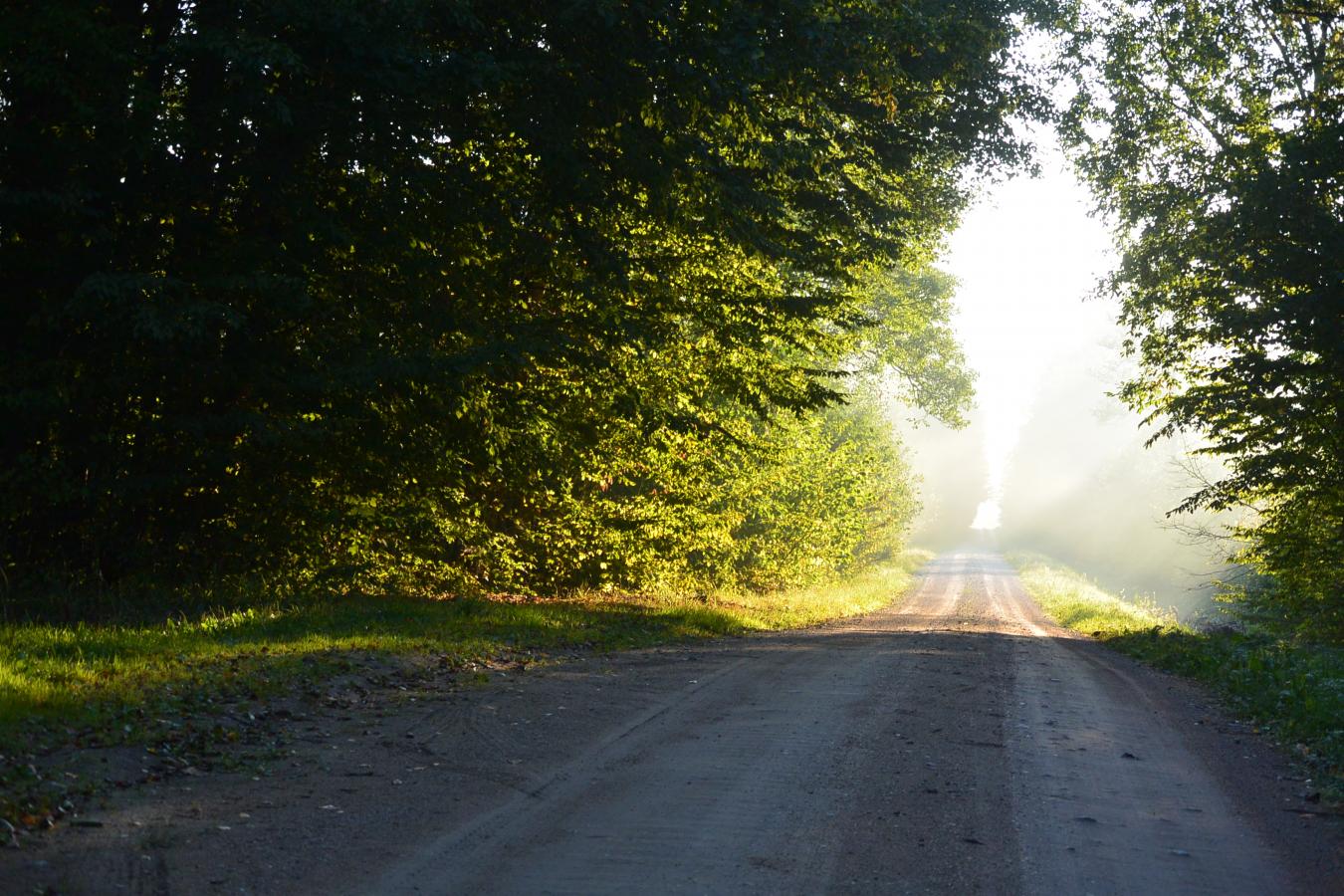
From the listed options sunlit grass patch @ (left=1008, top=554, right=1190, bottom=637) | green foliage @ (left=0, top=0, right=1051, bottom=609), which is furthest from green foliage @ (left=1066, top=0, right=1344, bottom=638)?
green foliage @ (left=0, top=0, right=1051, bottom=609)

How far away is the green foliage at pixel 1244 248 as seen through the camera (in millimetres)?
17359

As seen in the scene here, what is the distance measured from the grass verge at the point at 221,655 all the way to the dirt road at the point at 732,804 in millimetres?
816

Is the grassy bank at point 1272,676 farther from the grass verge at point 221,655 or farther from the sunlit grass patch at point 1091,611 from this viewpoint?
the grass verge at point 221,655

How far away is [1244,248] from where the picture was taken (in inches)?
729

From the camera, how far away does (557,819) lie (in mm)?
6250

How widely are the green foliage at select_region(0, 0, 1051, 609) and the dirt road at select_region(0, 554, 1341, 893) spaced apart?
184 inches

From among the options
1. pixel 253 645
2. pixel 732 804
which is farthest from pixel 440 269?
pixel 732 804

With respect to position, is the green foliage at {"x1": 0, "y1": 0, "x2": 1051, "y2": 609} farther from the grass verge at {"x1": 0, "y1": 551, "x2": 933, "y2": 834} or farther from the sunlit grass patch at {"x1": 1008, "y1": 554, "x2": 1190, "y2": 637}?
the sunlit grass patch at {"x1": 1008, "y1": 554, "x2": 1190, "y2": 637}

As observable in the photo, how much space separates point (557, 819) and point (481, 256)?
379 inches

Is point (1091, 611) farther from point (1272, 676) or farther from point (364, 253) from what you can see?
Answer: point (364, 253)

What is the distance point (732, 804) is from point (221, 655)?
5.38 metres

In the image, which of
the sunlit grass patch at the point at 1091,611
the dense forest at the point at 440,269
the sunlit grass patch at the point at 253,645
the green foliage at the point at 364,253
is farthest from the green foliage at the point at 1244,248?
the sunlit grass patch at the point at 253,645

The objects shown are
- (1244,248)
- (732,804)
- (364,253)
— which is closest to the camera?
(732,804)

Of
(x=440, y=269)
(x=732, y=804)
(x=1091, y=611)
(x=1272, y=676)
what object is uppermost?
(x=440, y=269)
